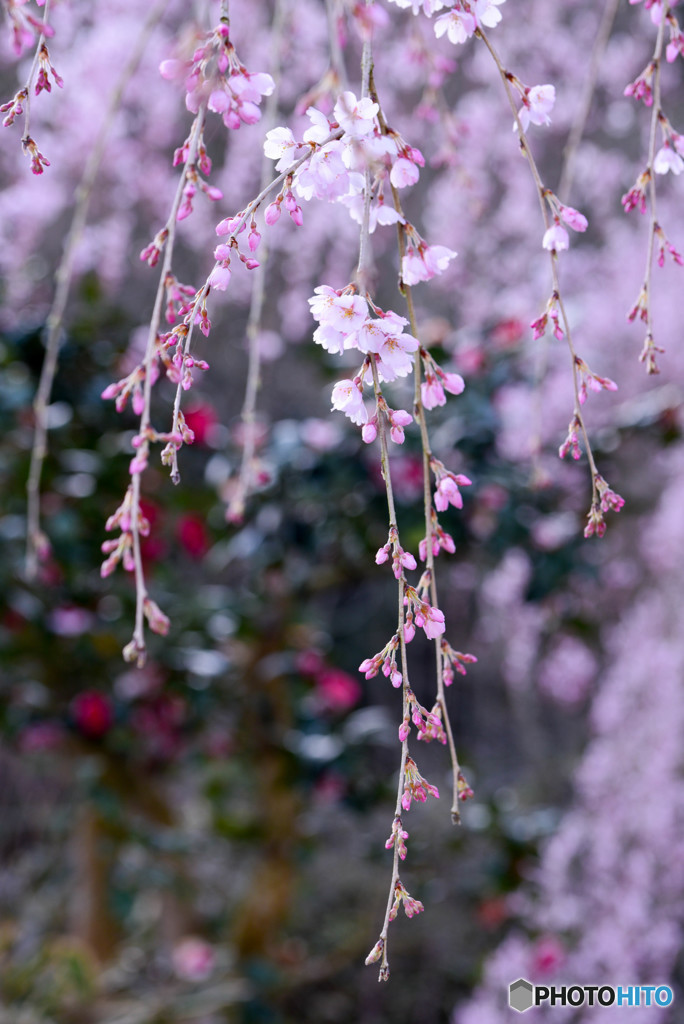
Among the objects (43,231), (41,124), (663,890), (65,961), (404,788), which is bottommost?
(404,788)

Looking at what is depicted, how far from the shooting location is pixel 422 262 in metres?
0.46

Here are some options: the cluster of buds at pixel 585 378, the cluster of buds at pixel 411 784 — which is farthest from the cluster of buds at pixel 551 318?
the cluster of buds at pixel 411 784

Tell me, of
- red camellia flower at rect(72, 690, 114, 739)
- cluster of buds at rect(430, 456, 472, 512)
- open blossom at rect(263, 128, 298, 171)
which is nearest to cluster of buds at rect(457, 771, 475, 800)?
cluster of buds at rect(430, 456, 472, 512)

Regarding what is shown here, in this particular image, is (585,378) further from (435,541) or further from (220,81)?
(220,81)

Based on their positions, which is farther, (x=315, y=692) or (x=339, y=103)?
(x=315, y=692)

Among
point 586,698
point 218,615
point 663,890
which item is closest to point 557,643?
point 586,698

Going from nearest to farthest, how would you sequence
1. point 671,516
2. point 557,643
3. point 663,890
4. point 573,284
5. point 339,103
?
point 339,103, point 663,890, point 671,516, point 573,284, point 557,643

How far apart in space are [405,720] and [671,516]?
229cm

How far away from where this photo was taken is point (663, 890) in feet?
6.29

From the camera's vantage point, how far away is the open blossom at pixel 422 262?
0.45 m

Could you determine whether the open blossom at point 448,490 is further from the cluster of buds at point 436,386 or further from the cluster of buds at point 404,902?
the cluster of buds at point 404,902

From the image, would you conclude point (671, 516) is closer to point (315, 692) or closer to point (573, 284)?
point (573, 284)

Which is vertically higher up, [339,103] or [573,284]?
[573,284]

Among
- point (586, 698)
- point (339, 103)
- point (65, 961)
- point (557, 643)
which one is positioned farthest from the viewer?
point (586, 698)
